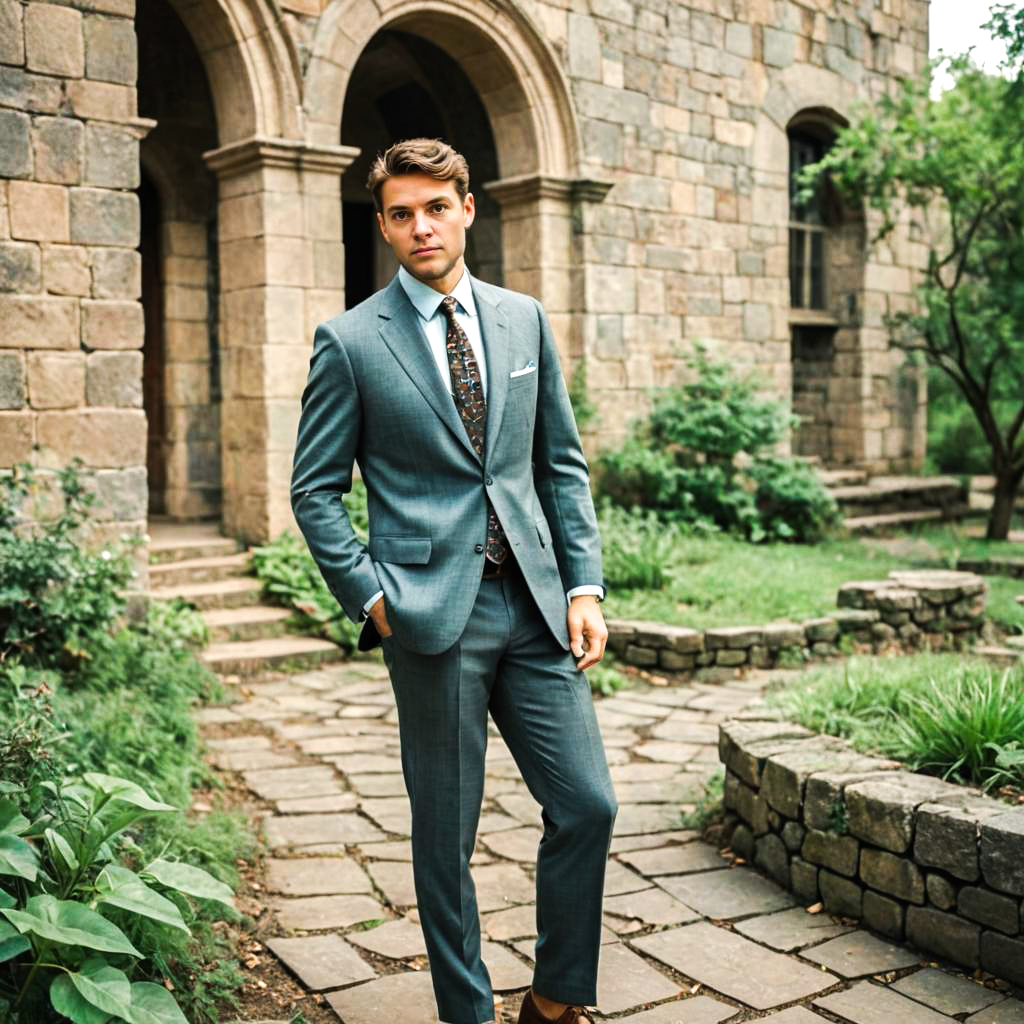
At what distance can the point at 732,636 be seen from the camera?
668 cm

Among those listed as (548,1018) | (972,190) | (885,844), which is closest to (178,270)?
(972,190)

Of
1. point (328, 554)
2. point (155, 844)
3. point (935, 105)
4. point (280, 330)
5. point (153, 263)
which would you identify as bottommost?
point (155, 844)

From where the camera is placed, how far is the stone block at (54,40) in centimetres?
564

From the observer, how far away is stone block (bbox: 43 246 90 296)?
226 inches

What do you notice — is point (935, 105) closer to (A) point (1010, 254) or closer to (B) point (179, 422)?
(A) point (1010, 254)

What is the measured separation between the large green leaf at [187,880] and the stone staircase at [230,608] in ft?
11.4

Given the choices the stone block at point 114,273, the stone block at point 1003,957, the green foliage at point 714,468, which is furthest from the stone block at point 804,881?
the green foliage at point 714,468

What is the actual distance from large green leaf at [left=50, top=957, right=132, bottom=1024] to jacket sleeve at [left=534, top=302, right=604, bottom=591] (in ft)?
4.01

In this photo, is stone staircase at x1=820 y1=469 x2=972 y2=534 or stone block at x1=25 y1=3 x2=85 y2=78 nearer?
stone block at x1=25 y1=3 x2=85 y2=78

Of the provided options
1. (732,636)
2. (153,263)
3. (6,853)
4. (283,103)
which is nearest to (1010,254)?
(732,636)

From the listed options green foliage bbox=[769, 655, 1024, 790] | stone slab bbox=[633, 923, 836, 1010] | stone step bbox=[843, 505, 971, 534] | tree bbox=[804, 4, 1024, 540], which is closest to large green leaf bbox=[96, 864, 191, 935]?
stone slab bbox=[633, 923, 836, 1010]

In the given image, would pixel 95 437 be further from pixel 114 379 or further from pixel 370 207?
pixel 370 207

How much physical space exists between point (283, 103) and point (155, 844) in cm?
525

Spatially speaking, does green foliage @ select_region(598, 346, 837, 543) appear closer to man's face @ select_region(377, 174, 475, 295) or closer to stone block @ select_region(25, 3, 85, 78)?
stone block @ select_region(25, 3, 85, 78)
